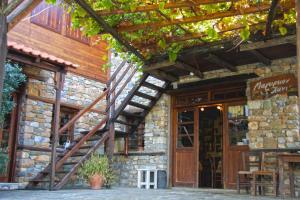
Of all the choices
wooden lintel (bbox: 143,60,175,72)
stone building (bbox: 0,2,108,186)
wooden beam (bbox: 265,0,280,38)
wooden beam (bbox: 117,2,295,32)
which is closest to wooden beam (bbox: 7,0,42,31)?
wooden beam (bbox: 117,2,295,32)

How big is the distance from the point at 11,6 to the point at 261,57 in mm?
5369

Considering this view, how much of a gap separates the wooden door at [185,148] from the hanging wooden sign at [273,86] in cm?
164

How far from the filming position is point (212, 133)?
10648 mm

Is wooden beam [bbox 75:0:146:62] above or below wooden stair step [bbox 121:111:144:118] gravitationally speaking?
above

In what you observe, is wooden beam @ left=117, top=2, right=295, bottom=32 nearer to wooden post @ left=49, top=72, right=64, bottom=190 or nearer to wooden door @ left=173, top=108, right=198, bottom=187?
wooden post @ left=49, top=72, right=64, bottom=190

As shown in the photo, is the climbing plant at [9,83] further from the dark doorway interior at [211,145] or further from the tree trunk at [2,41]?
the dark doorway interior at [211,145]

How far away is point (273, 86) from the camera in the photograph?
767 cm

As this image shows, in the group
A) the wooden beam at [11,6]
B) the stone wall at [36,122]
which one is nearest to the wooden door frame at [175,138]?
the stone wall at [36,122]

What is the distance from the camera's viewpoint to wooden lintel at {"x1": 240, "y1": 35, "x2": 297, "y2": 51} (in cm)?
625

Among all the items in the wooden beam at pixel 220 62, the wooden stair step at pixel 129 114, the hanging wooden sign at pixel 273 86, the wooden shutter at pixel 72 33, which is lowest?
the wooden stair step at pixel 129 114

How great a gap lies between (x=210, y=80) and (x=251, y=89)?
1.02m

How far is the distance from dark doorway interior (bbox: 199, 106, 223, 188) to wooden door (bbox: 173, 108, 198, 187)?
1454 mm

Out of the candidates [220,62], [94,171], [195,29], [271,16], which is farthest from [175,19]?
[94,171]

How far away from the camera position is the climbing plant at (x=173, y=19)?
4711 millimetres
